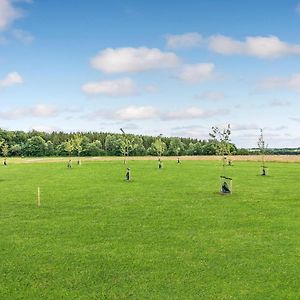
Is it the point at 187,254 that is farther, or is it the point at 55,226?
the point at 55,226

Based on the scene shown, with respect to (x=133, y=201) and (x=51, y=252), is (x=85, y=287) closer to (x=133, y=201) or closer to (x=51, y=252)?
(x=51, y=252)

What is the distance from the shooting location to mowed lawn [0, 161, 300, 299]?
42.2 ft

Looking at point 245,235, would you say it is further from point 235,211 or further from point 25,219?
point 25,219

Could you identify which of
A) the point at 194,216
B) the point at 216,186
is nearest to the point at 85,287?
the point at 194,216

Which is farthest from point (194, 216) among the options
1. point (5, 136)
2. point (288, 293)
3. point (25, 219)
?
point (5, 136)

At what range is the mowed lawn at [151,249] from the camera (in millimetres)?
12867

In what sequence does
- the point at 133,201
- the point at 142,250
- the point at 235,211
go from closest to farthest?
the point at 142,250, the point at 235,211, the point at 133,201

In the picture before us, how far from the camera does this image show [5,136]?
623ft

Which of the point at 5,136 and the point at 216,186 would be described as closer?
the point at 216,186

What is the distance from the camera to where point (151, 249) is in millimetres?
17125

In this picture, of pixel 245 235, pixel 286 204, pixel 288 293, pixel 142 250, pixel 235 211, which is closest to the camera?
pixel 288 293

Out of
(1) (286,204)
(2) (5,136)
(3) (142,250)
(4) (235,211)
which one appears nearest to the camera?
(3) (142,250)

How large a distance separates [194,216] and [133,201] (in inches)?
291

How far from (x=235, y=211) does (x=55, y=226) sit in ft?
35.1
